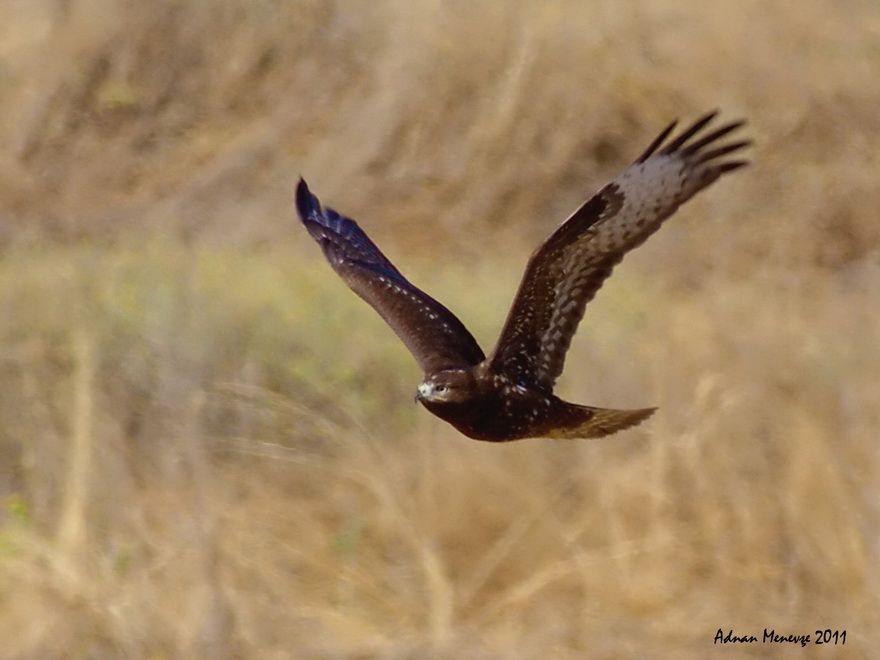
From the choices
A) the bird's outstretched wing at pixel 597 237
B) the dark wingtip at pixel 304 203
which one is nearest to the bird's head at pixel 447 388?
the bird's outstretched wing at pixel 597 237

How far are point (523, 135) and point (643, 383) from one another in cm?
673

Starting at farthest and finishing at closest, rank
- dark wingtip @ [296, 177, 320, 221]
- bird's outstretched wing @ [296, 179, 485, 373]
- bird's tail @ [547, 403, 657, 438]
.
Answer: dark wingtip @ [296, 177, 320, 221] → bird's outstretched wing @ [296, 179, 485, 373] → bird's tail @ [547, 403, 657, 438]

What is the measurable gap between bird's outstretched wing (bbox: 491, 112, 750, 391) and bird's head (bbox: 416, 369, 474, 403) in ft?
0.42

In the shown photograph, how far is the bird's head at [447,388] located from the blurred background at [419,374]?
1.65 metres

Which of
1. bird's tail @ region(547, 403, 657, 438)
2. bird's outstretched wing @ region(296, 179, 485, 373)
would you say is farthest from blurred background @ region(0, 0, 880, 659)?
bird's tail @ region(547, 403, 657, 438)

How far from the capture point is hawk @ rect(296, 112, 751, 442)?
15.8 ft

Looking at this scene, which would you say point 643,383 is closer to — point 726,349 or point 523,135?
point 726,349

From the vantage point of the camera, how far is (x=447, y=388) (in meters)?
4.86

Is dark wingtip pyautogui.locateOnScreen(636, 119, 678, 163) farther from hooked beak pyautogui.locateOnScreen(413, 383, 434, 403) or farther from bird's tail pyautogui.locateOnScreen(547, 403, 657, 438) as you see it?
hooked beak pyautogui.locateOnScreen(413, 383, 434, 403)

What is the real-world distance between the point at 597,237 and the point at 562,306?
0.23 m

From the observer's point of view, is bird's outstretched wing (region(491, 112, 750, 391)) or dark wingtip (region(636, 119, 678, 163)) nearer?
dark wingtip (region(636, 119, 678, 163))

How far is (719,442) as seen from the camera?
743 cm

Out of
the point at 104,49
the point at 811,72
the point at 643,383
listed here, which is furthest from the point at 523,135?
the point at 643,383

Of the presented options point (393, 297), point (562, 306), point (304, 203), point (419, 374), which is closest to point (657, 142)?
point (562, 306)
